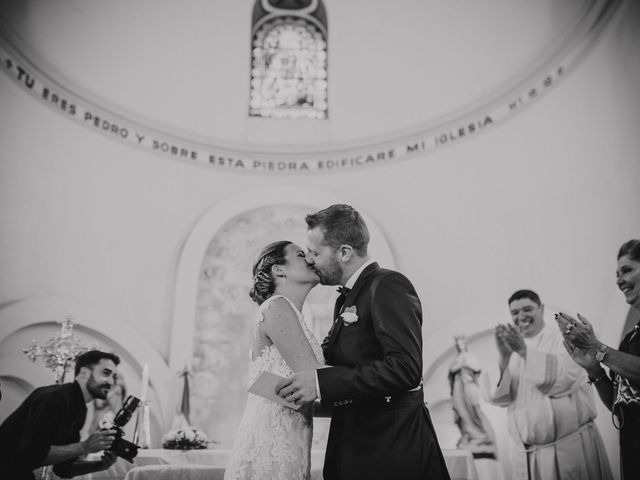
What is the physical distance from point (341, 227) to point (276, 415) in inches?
35.9

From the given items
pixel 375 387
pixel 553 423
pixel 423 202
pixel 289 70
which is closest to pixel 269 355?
pixel 375 387

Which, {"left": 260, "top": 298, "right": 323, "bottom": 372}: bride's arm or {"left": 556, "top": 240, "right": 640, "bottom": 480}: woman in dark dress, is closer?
{"left": 260, "top": 298, "right": 323, "bottom": 372}: bride's arm

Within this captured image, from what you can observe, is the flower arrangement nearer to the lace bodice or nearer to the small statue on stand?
the small statue on stand

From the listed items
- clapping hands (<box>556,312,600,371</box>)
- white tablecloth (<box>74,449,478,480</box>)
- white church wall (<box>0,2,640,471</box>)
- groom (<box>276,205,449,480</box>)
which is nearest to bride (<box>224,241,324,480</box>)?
groom (<box>276,205,449,480</box>)

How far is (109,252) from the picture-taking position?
809cm

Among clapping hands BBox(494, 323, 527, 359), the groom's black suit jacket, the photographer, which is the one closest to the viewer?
the groom's black suit jacket

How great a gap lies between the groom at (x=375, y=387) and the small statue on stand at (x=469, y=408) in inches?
167

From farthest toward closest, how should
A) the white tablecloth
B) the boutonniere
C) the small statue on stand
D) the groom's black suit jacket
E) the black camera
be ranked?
the small statue on stand → the white tablecloth → the black camera → the boutonniere → the groom's black suit jacket

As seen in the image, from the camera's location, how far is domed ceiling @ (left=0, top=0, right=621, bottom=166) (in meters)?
8.09

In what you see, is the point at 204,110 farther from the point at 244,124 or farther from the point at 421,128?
the point at 421,128

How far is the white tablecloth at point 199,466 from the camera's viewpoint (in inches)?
153

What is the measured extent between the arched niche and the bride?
5264 mm

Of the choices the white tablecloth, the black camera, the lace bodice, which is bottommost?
the white tablecloth

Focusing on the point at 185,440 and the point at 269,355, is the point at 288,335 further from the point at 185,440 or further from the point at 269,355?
the point at 185,440
